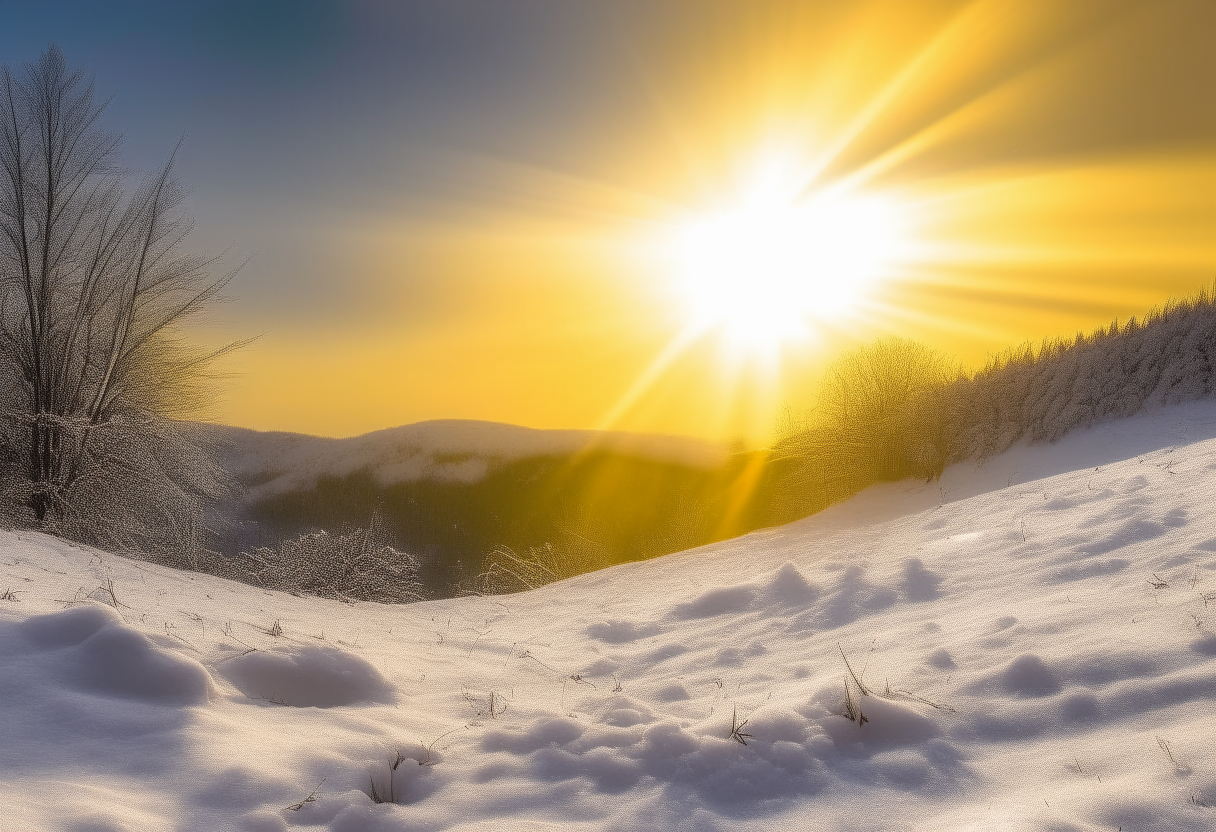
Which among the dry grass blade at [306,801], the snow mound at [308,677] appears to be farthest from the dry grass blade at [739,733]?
the snow mound at [308,677]

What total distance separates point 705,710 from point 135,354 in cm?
1278

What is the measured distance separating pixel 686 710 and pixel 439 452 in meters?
26.4

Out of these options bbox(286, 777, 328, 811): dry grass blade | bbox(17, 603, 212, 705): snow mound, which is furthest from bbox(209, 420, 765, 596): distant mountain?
bbox(286, 777, 328, 811): dry grass blade

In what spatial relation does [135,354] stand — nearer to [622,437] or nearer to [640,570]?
[640,570]

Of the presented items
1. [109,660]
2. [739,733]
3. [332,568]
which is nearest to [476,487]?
[332,568]

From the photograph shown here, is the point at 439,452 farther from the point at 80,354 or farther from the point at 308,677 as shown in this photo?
the point at 308,677

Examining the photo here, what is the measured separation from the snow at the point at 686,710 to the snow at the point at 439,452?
73.7 feet

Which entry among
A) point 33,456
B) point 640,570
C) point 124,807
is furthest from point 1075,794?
point 33,456

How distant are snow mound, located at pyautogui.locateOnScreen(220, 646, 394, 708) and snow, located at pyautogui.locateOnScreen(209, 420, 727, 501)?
23.6 metres

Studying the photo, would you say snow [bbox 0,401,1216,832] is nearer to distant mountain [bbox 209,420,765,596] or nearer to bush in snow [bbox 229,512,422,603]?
bush in snow [bbox 229,512,422,603]

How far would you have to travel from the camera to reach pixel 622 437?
28.7 meters

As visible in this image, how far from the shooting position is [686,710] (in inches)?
120

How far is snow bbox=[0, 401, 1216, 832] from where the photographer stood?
1.94m

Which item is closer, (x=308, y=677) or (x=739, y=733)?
(x=739, y=733)
